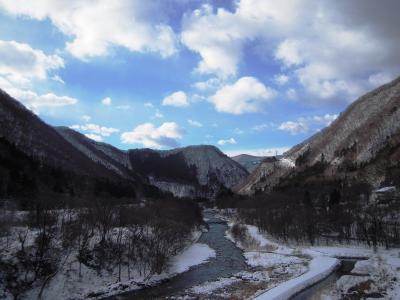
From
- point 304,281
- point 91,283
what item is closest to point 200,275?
point 304,281

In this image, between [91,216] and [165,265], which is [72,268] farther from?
[165,265]

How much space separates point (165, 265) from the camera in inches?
2159

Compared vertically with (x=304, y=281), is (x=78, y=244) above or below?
above

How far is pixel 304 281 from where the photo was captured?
144ft

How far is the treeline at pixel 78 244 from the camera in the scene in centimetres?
3981

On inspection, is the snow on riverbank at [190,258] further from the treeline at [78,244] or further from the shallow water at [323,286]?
the shallow water at [323,286]

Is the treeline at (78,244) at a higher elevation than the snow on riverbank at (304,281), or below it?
higher

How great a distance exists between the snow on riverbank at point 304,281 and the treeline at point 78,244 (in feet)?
55.7

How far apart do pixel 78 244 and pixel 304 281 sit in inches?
1045

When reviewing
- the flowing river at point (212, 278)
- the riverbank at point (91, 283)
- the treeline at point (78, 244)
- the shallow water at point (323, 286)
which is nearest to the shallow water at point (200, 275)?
the flowing river at point (212, 278)

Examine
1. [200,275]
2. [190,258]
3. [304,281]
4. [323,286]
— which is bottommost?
[200,275]

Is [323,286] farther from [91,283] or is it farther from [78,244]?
[78,244]

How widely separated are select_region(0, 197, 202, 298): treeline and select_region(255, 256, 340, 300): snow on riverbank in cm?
1698

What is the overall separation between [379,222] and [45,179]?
88.8 metres
